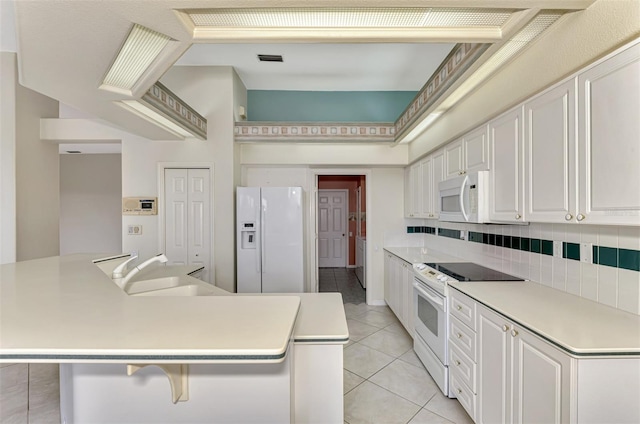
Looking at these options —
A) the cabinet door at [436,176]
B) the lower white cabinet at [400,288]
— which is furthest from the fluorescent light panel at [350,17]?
the lower white cabinet at [400,288]

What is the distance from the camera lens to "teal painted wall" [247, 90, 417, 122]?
14.4 feet

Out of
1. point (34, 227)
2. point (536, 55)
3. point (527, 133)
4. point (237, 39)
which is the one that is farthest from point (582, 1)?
point (34, 227)

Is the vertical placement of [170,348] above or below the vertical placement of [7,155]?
below

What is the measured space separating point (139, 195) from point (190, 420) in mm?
3307

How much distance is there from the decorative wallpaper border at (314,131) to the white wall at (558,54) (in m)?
1.54

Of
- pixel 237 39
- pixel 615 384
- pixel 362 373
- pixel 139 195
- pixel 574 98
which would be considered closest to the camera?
pixel 615 384

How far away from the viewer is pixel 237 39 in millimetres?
1607

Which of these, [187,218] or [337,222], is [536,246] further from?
[337,222]

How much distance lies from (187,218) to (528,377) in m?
3.75

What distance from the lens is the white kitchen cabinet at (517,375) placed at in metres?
1.26

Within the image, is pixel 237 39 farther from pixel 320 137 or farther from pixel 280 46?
pixel 320 137

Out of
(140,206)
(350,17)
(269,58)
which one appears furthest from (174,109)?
(350,17)

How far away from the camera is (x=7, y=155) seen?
3.53 meters

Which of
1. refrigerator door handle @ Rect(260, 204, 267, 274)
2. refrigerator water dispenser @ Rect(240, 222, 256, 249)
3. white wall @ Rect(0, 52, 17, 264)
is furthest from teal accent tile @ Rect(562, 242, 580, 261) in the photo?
white wall @ Rect(0, 52, 17, 264)
